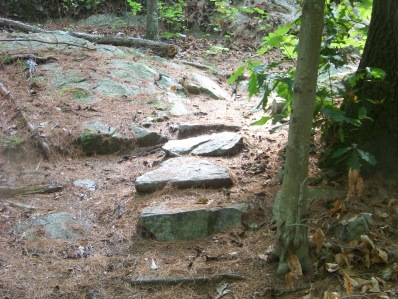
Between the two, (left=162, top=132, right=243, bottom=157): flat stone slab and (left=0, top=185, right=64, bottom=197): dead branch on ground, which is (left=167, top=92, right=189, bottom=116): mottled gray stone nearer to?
(left=162, top=132, right=243, bottom=157): flat stone slab

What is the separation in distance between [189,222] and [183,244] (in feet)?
0.66

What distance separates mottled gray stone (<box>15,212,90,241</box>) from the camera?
406 centimetres

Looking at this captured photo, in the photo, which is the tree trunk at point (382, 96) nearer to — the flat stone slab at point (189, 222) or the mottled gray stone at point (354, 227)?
the mottled gray stone at point (354, 227)

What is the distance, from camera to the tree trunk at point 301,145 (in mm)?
2795

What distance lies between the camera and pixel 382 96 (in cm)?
374

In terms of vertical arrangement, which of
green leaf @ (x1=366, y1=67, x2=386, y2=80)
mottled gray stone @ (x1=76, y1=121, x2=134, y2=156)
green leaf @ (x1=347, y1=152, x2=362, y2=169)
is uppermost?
green leaf @ (x1=366, y1=67, x2=386, y2=80)

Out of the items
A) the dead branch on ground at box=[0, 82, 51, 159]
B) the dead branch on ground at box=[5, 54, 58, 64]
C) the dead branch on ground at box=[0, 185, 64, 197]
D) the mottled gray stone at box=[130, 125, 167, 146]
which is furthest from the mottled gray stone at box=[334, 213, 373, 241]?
the dead branch on ground at box=[5, 54, 58, 64]

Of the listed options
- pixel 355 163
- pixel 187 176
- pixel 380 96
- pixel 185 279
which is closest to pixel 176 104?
pixel 187 176

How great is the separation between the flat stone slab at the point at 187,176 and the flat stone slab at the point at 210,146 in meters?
0.33

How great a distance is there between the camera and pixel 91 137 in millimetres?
6066

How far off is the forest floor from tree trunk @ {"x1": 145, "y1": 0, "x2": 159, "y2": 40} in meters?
5.84

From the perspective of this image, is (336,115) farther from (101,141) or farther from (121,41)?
(121,41)


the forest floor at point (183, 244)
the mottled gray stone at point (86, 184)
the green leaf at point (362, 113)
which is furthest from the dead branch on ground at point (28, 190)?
the green leaf at point (362, 113)

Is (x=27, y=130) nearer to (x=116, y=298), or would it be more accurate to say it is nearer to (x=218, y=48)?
(x=116, y=298)
